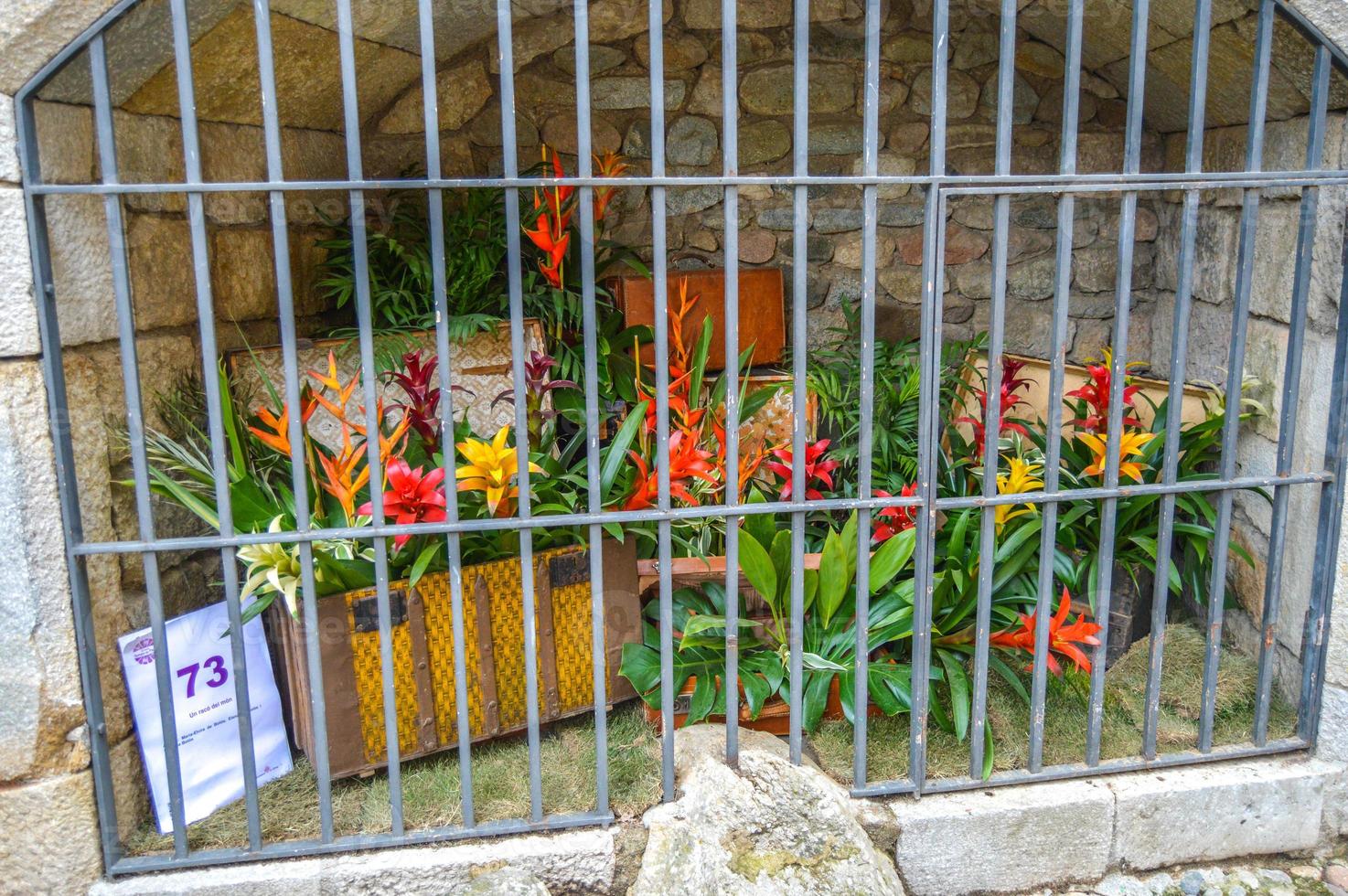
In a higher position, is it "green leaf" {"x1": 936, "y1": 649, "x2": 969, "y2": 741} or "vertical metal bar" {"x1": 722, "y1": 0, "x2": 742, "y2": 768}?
"vertical metal bar" {"x1": 722, "y1": 0, "x2": 742, "y2": 768}

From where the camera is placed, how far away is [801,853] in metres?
2.23

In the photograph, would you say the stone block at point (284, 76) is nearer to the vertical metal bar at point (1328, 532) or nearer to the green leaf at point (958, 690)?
the green leaf at point (958, 690)

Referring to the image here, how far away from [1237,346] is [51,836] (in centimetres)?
277

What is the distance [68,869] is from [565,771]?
105 centimetres

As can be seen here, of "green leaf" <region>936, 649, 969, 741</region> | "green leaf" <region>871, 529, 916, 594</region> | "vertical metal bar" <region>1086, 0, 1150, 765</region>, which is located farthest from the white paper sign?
"vertical metal bar" <region>1086, 0, 1150, 765</region>

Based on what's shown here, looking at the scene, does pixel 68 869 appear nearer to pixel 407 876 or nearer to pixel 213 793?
pixel 213 793

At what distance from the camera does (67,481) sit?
200cm

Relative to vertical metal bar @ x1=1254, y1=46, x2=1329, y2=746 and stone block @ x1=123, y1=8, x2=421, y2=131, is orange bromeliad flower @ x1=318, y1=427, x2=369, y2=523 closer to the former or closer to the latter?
stone block @ x1=123, y1=8, x2=421, y2=131

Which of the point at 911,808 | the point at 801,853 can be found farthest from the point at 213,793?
the point at 911,808

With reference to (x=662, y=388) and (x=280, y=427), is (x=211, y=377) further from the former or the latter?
(x=662, y=388)

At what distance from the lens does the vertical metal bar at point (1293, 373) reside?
2.22m

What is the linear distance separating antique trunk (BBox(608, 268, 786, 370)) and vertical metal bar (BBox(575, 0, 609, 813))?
1254 millimetres

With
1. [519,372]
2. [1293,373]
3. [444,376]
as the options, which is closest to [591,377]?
[519,372]

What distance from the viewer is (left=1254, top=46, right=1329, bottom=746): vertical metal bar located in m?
2.22
